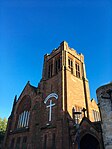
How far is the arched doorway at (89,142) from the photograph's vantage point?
1975 centimetres

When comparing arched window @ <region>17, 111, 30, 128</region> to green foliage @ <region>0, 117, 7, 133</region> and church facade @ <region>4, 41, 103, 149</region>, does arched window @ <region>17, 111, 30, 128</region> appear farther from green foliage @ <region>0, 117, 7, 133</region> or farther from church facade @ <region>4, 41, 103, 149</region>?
green foliage @ <region>0, 117, 7, 133</region>

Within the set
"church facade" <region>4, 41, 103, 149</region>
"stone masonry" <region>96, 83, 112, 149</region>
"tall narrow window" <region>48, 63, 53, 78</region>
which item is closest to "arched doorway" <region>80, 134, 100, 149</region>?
"church facade" <region>4, 41, 103, 149</region>

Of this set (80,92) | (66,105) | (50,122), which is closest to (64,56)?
(80,92)

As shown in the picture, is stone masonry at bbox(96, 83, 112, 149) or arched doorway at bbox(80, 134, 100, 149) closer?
stone masonry at bbox(96, 83, 112, 149)

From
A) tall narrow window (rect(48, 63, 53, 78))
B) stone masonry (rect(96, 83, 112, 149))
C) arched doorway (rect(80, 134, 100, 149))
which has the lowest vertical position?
arched doorway (rect(80, 134, 100, 149))

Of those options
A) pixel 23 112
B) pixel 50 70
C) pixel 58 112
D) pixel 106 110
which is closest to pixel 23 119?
pixel 23 112

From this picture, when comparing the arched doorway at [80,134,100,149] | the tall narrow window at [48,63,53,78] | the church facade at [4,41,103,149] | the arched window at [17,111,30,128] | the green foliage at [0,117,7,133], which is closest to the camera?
the church facade at [4,41,103,149]

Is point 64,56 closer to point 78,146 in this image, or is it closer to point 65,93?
point 65,93

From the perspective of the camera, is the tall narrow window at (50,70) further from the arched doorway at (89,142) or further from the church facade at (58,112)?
the arched doorway at (89,142)

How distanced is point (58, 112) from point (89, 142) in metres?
6.34

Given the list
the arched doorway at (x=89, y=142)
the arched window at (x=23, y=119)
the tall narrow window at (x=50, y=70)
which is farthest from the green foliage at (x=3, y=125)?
the arched doorway at (x=89, y=142)

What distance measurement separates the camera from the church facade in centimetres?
1958

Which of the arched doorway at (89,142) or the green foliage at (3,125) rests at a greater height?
the green foliage at (3,125)

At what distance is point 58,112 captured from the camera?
75.1ft
